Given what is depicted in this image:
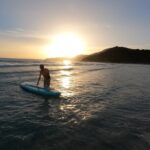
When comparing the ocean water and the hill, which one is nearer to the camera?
the ocean water

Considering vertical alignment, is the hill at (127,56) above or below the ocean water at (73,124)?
above

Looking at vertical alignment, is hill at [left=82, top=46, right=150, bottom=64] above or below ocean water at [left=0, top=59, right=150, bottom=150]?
above

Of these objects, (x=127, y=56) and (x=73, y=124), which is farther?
(x=127, y=56)

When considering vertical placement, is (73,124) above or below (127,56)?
below

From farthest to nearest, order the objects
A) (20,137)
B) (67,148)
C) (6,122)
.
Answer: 1. (6,122)
2. (20,137)
3. (67,148)

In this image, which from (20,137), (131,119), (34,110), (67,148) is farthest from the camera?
(34,110)

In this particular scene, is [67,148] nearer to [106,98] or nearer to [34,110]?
[34,110]

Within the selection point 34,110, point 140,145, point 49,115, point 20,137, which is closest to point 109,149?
point 140,145

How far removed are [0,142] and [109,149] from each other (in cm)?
388

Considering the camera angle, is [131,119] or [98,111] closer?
[131,119]

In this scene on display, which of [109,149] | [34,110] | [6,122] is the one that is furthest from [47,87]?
[109,149]

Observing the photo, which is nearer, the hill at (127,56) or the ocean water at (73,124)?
the ocean water at (73,124)

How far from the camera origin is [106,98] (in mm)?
17047

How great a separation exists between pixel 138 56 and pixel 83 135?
582 ft
